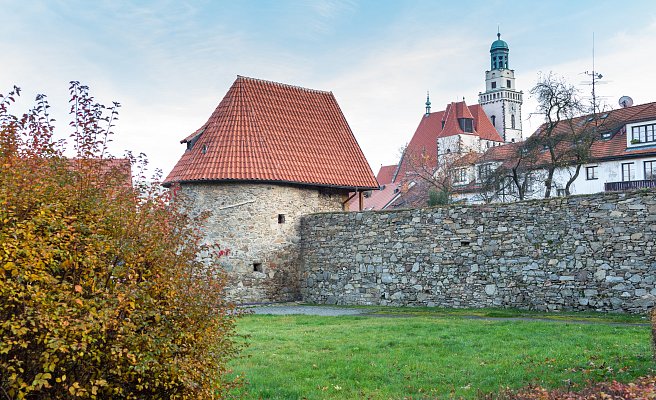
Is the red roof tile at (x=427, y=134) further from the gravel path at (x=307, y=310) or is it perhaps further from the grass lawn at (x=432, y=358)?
the grass lawn at (x=432, y=358)

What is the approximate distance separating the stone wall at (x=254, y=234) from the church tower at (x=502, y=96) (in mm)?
86677

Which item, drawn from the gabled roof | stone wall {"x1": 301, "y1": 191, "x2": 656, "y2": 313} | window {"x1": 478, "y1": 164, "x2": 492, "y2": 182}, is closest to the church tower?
the gabled roof

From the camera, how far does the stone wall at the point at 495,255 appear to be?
52.0ft

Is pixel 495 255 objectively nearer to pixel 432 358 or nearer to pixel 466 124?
pixel 432 358

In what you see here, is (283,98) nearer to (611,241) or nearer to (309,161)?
(309,161)

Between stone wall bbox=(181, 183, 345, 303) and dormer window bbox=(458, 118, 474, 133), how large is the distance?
184 ft

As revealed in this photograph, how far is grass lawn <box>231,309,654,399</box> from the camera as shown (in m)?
8.36

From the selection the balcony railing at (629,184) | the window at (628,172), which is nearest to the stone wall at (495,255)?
the balcony railing at (629,184)

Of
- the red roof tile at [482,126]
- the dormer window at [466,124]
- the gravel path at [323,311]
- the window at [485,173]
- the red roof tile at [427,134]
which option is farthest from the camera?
the red roof tile at [482,126]

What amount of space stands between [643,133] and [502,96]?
6462 centimetres

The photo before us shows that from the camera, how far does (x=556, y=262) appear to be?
16.9 m

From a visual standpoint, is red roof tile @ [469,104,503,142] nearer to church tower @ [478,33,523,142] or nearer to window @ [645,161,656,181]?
church tower @ [478,33,523,142]

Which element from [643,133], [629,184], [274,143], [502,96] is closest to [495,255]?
[274,143]

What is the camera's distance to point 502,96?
106 meters
